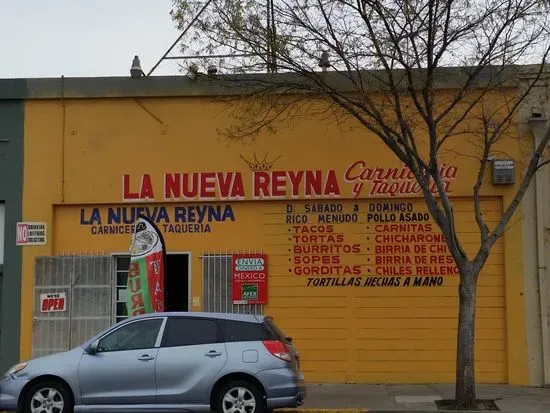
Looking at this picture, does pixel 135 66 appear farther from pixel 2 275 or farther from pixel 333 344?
pixel 333 344

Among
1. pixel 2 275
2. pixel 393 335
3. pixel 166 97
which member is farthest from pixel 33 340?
pixel 393 335

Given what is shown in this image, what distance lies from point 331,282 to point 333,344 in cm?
124

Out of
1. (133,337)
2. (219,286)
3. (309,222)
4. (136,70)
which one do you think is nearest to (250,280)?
(219,286)

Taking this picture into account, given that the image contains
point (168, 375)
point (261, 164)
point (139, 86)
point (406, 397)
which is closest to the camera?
point (168, 375)

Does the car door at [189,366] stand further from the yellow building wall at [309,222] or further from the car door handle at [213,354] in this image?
the yellow building wall at [309,222]

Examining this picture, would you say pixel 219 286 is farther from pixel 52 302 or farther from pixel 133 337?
pixel 133 337

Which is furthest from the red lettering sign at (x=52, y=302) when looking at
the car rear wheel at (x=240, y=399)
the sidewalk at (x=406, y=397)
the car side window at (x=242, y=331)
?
the car rear wheel at (x=240, y=399)

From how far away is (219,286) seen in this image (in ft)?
48.4

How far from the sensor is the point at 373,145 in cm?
1477

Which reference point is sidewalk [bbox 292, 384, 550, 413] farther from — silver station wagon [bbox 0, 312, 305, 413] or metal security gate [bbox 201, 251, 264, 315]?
metal security gate [bbox 201, 251, 264, 315]

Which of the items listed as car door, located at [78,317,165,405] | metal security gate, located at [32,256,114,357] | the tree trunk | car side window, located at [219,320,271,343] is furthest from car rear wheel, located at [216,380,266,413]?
metal security gate, located at [32,256,114,357]

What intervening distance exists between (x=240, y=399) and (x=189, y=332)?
1219 millimetres

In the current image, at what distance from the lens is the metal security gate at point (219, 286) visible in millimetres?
14672

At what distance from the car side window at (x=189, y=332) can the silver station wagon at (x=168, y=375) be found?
14mm
